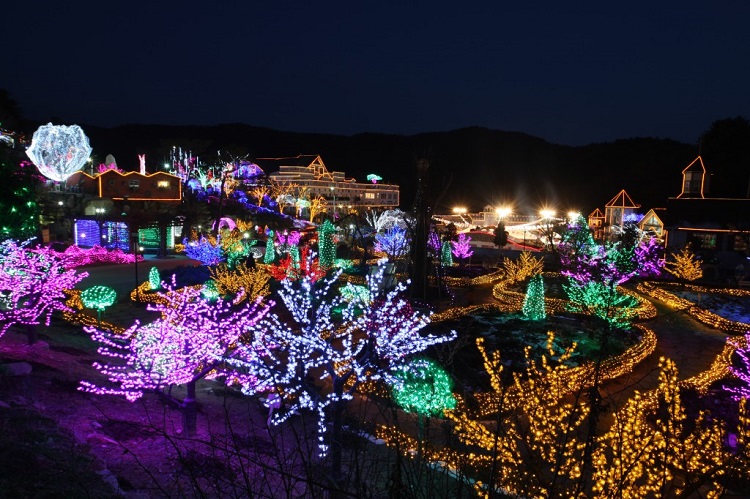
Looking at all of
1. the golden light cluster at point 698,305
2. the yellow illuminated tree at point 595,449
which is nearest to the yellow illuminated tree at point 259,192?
the golden light cluster at point 698,305

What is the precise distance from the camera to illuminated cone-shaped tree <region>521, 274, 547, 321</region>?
17172 millimetres

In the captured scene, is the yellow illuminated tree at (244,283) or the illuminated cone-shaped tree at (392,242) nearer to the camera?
the yellow illuminated tree at (244,283)

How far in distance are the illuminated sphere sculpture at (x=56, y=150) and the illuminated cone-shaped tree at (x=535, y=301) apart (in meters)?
28.7

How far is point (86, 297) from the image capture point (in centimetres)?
1727

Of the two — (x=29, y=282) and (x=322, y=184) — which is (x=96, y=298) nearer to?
(x=29, y=282)

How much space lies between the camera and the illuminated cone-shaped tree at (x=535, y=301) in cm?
1717

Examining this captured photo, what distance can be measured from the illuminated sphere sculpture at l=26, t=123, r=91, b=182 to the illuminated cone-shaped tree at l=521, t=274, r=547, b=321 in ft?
94.1

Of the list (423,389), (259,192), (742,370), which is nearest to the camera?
(423,389)

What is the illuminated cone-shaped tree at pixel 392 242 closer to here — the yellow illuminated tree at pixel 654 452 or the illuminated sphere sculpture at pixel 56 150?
the illuminated sphere sculpture at pixel 56 150

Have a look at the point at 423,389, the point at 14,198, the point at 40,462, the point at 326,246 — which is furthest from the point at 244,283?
the point at 40,462

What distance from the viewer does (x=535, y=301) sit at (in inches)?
679

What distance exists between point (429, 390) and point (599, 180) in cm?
7343

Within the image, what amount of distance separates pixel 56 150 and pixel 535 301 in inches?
1148

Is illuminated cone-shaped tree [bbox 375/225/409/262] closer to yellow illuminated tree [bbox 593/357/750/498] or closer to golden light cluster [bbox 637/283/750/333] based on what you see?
golden light cluster [bbox 637/283/750/333]
